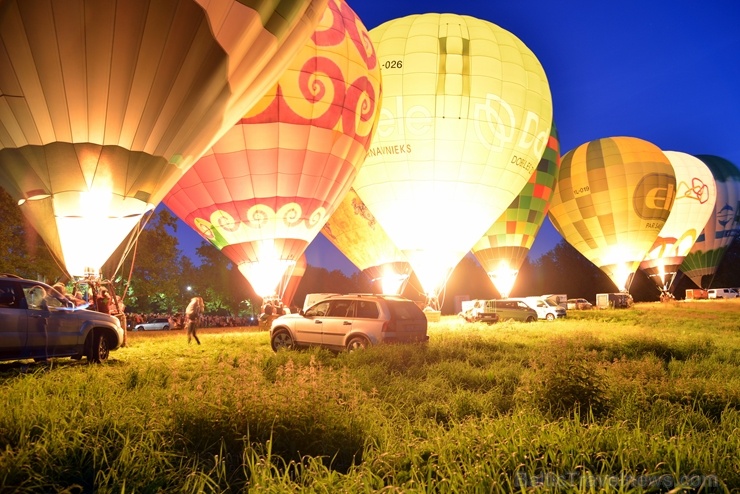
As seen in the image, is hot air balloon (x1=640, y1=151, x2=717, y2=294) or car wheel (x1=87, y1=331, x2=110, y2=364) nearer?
car wheel (x1=87, y1=331, x2=110, y2=364)

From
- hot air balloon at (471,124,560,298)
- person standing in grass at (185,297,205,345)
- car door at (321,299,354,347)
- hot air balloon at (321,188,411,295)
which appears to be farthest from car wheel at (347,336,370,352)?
hot air balloon at (471,124,560,298)

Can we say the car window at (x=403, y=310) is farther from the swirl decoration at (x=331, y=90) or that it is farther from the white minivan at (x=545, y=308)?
the white minivan at (x=545, y=308)

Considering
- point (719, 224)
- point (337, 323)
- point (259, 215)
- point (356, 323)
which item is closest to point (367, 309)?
point (356, 323)

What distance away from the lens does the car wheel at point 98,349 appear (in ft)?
30.0

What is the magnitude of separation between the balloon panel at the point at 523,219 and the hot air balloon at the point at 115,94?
21.4m

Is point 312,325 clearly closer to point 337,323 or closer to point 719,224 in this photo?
point 337,323

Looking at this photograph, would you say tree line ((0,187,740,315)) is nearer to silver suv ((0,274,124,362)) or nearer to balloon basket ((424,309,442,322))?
balloon basket ((424,309,442,322))

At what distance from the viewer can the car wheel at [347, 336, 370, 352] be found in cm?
1032

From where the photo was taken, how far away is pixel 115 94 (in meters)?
9.51

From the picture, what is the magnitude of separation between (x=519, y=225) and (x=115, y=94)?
2520 centimetres

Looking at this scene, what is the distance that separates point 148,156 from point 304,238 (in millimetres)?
7964

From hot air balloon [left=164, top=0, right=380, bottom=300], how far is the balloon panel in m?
15.1

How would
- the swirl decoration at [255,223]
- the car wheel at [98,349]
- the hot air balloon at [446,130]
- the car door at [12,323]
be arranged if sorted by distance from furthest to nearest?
the hot air balloon at [446,130] < the swirl decoration at [255,223] < the car wheel at [98,349] < the car door at [12,323]

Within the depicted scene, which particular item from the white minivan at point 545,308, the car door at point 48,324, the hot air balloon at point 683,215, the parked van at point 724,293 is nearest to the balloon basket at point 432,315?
the white minivan at point 545,308
